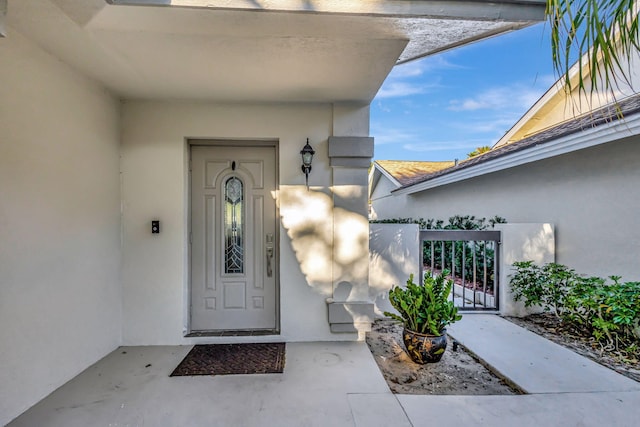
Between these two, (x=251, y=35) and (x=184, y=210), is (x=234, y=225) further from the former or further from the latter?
(x=251, y=35)

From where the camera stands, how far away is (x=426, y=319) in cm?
298

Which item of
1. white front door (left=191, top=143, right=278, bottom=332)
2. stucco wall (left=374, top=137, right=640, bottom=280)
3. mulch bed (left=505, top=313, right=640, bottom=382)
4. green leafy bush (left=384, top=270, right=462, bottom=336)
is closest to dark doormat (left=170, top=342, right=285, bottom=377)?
white front door (left=191, top=143, right=278, bottom=332)

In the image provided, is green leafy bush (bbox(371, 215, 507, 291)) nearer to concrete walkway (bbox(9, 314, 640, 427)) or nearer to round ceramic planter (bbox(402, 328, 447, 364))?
round ceramic planter (bbox(402, 328, 447, 364))

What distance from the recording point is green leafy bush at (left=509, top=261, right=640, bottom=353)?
308 centimetres

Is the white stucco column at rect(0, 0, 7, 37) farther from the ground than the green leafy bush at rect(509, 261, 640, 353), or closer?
farther from the ground

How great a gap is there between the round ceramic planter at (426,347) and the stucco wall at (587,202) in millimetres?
2472

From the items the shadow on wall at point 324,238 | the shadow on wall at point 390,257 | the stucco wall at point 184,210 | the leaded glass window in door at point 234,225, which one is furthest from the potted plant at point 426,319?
the leaded glass window in door at point 234,225

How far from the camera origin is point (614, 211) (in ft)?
12.1

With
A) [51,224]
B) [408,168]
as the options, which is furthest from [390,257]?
[408,168]

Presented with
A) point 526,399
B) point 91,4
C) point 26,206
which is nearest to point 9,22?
point 91,4

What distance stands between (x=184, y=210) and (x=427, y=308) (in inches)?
107

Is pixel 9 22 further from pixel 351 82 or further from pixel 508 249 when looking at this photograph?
pixel 508 249

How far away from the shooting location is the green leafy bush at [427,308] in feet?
9.73

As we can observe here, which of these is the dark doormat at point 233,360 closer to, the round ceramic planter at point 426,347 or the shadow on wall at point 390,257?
the round ceramic planter at point 426,347
